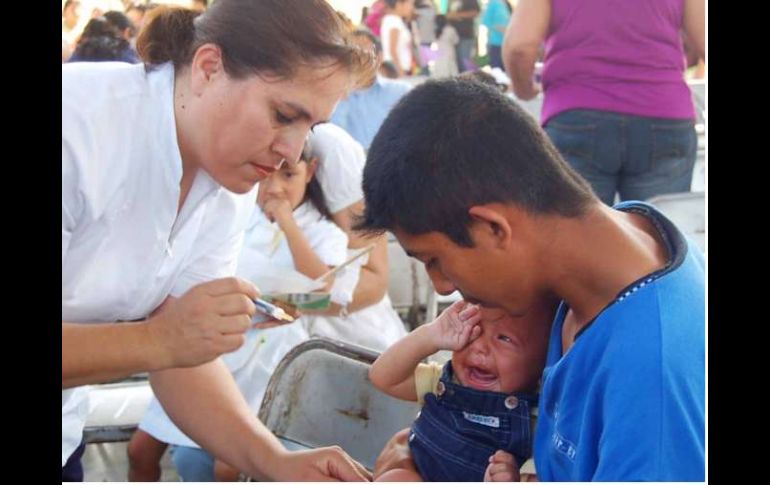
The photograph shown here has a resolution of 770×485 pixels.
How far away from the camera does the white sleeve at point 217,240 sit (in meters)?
1.85

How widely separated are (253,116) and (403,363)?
0.56 metres

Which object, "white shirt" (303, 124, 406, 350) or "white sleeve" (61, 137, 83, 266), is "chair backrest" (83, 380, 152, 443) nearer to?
"white shirt" (303, 124, 406, 350)

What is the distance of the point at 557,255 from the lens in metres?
1.41

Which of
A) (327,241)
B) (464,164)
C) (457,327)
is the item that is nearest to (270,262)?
(327,241)

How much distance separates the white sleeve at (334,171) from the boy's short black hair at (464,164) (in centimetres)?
155

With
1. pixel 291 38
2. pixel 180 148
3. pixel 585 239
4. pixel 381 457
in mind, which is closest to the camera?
pixel 585 239

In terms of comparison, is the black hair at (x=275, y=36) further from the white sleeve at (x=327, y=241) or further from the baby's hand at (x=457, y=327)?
the white sleeve at (x=327, y=241)

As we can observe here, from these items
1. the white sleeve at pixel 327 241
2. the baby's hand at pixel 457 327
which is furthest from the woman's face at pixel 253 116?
the white sleeve at pixel 327 241

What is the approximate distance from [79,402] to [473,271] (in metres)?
0.93

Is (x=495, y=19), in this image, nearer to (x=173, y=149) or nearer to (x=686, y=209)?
(x=686, y=209)
